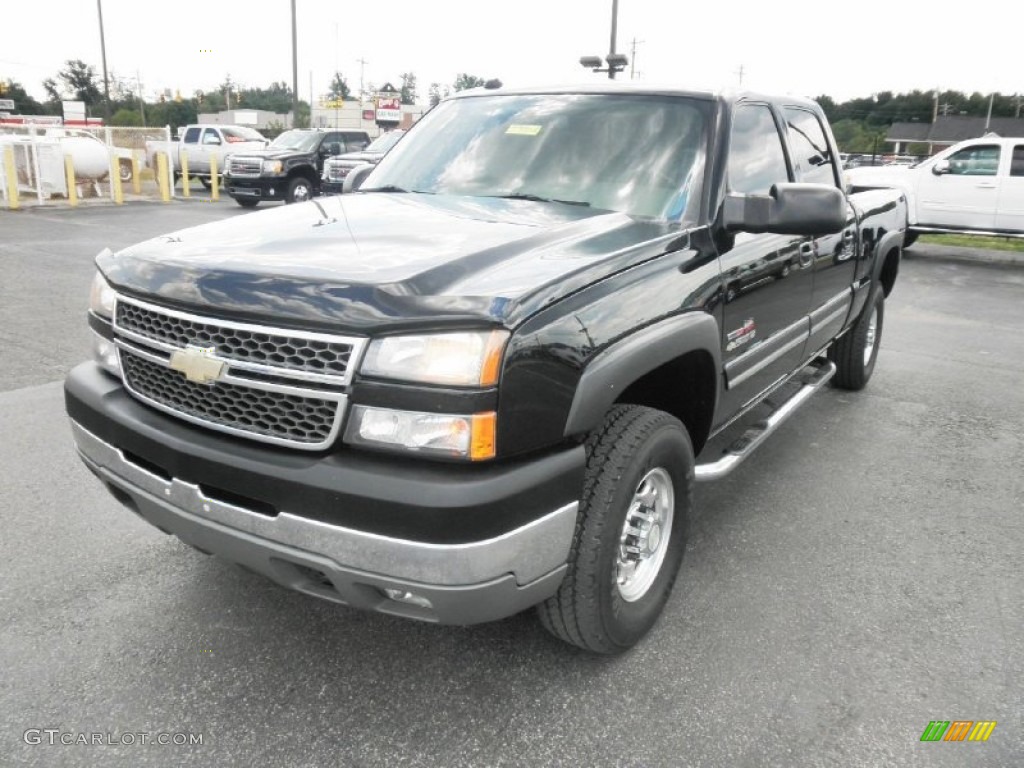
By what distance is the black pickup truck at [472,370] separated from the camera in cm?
203

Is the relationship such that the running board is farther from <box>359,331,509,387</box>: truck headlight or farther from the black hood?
<box>359,331,509,387</box>: truck headlight

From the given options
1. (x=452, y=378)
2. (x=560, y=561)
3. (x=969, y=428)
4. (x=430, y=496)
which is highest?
(x=452, y=378)

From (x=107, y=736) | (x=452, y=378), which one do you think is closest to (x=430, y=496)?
(x=452, y=378)

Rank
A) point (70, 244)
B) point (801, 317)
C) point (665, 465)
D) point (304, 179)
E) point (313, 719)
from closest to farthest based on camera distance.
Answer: point (313, 719)
point (665, 465)
point (801, 317)
point (70, 244)
point (304, 179)

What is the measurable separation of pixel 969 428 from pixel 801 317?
6.60 feet

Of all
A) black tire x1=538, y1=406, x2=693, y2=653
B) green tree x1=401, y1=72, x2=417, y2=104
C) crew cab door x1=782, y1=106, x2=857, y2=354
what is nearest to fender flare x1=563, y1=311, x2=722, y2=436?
black tire x1=538, y1=406, x2=693, y2=653

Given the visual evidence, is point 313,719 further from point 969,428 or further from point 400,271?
point 969,428

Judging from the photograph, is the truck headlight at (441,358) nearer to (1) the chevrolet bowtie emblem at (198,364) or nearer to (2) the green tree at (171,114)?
(1) the chevrolet bowtie emblem at (198,364)

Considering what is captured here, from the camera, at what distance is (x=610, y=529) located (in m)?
2.38

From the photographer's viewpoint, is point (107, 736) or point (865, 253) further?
point (865, 253)

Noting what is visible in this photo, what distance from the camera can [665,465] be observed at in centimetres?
271

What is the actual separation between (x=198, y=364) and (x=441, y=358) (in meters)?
0.72

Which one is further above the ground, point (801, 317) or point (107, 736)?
point (801, 317)

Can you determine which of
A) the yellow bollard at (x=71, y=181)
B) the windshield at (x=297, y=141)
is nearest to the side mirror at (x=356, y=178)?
the yellow bollard at (x=71, y=181)
